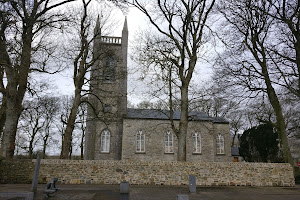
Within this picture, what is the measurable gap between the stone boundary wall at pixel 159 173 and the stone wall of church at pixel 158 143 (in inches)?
483

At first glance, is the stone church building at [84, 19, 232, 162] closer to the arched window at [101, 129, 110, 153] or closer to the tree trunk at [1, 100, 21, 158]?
the arched window at [101, 129, 110, 153]

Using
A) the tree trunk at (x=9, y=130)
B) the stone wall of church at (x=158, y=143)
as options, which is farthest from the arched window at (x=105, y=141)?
the tree trunk at (x=9, y=130)

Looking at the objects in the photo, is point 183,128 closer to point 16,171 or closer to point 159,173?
point 159,173

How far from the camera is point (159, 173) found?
13.7m

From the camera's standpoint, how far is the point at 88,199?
322 inches

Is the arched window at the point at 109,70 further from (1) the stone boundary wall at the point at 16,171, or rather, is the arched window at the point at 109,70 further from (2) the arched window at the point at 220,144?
(2) the arched window at the point at 220,144

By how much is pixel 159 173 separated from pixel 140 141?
47.5ft

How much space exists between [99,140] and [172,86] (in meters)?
13.1

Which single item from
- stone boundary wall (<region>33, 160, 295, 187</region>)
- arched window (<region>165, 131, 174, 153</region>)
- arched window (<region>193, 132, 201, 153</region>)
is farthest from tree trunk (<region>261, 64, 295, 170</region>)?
arched window (<region>165, 131, 174, 153</region>)

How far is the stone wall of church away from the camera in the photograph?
27141mm

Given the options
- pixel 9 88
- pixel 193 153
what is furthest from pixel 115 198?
pixel 193 153

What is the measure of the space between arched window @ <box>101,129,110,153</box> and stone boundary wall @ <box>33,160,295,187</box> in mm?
13739

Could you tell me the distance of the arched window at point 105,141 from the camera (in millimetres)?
27056

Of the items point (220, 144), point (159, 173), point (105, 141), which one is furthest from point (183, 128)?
point (220, 144)
